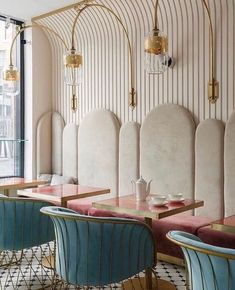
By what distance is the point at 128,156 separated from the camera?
498 cm

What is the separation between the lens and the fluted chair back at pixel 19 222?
3.24 meters

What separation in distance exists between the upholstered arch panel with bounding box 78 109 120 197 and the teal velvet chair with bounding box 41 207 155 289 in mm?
2514

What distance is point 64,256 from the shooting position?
2.64 meters

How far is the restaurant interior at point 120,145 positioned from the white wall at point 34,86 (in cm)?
2

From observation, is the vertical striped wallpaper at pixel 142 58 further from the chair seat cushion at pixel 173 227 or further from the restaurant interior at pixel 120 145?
the chair seat cushion at pixel 173 227

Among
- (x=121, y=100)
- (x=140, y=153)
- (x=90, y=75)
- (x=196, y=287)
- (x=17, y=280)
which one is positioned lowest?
(x=17, y=280)

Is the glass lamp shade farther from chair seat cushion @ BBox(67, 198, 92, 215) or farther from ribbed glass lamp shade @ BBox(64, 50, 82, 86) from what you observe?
chair seat cushion @ BBox(67, 198, 92, 215)

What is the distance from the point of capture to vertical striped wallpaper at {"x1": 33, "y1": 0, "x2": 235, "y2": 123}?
4.18 metres

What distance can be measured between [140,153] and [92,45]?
189cm

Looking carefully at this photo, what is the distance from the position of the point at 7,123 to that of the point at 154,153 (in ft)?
8.59

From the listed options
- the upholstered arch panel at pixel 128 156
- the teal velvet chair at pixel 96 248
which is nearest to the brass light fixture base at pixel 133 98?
the upholstered arch panel at pixel 128 156

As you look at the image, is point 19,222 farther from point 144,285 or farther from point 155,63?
point 155,63

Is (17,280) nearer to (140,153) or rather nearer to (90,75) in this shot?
(140,153)

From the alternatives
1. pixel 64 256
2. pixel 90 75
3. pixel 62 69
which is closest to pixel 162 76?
pixel 90 75
